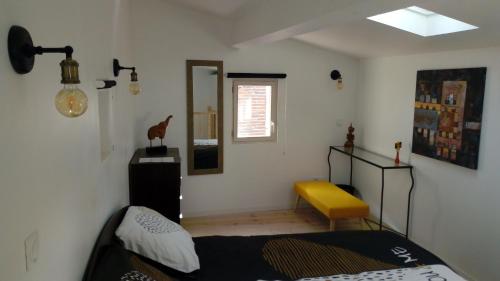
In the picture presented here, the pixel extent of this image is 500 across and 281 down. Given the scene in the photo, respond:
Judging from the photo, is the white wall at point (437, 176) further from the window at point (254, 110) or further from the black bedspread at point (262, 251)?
the window at point (254, 110)

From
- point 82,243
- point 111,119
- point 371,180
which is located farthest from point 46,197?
point 371,180

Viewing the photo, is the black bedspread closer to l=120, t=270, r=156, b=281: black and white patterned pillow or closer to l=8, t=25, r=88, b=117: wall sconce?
l=120, t=270, r=156, b=281: black and white patterned pillow

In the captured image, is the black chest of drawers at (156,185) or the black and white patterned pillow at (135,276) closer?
the black and white patterned pillow at (135,276)

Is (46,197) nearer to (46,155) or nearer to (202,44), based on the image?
(46,155)

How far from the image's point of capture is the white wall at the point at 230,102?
436cm

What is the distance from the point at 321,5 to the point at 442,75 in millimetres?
1768

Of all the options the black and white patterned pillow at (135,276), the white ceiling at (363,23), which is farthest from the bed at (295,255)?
the white ceiling at (363,23)

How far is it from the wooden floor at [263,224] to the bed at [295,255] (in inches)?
62.3

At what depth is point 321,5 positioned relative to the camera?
7.67ft

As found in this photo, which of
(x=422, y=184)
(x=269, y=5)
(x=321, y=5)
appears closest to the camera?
(x=321, y=5)

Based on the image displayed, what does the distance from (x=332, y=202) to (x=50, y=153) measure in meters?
3.26

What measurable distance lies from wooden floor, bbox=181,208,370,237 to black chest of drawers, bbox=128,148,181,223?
86 cm

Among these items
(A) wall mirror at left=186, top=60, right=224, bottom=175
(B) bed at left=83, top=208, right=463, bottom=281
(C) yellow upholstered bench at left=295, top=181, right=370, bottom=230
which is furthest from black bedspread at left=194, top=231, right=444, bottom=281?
(A) wall mirror at left=186, top=60, right=224, bottom=175

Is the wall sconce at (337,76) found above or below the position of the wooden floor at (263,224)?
above
